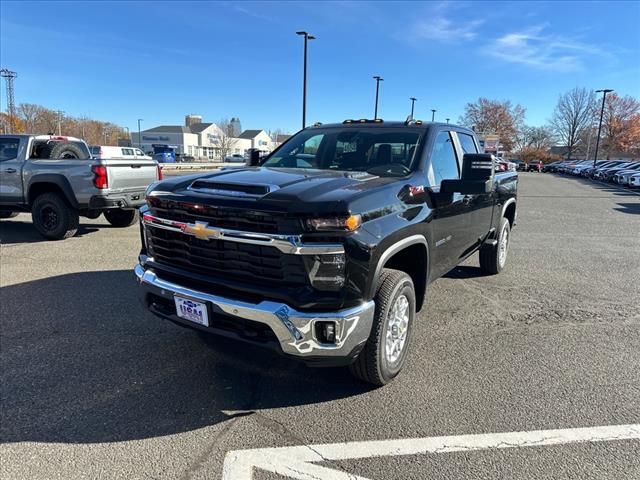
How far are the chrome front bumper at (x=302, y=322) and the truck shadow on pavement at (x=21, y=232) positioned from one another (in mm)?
6834

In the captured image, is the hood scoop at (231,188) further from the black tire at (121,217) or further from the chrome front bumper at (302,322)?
the black tire at (121,217)

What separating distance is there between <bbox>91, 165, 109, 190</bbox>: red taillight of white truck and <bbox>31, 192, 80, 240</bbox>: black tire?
2.68 ft

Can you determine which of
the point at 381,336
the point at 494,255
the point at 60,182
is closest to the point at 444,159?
the point at 381,336

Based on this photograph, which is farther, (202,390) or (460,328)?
(460,328)

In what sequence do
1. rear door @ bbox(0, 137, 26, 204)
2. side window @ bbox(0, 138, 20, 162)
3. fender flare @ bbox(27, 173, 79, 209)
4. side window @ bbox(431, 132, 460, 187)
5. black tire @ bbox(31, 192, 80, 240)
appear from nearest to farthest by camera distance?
side window @ bbox(431, 132, 460, 187), fender flare @ bbox(27, 173, 79, 209), black tire @ bbox(31, 192, 80, 240), rear door @ bbox(0, 137, 26, 204), side window @ bbox(0, 138, 20, 162)

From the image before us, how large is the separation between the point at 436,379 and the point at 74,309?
3644mm

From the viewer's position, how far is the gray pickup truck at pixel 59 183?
Result: 752 cm

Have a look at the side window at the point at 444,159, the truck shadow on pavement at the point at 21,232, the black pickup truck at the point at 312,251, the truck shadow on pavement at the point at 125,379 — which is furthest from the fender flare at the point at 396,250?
the truck shadow on pavement at the point at 21,232

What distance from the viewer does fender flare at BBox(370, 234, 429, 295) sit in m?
2.76

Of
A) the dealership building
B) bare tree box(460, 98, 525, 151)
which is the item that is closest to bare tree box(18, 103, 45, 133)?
the dealership building

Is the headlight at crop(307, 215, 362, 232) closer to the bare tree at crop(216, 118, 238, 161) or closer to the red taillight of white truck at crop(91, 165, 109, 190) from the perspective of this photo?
the red taillight of white truck at crop(91, 165, 109, 190)

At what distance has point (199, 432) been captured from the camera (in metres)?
2.67

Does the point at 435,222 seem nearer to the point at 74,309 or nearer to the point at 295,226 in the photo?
the point at 295,226

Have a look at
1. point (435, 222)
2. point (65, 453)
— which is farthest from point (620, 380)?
point (65, 453)
